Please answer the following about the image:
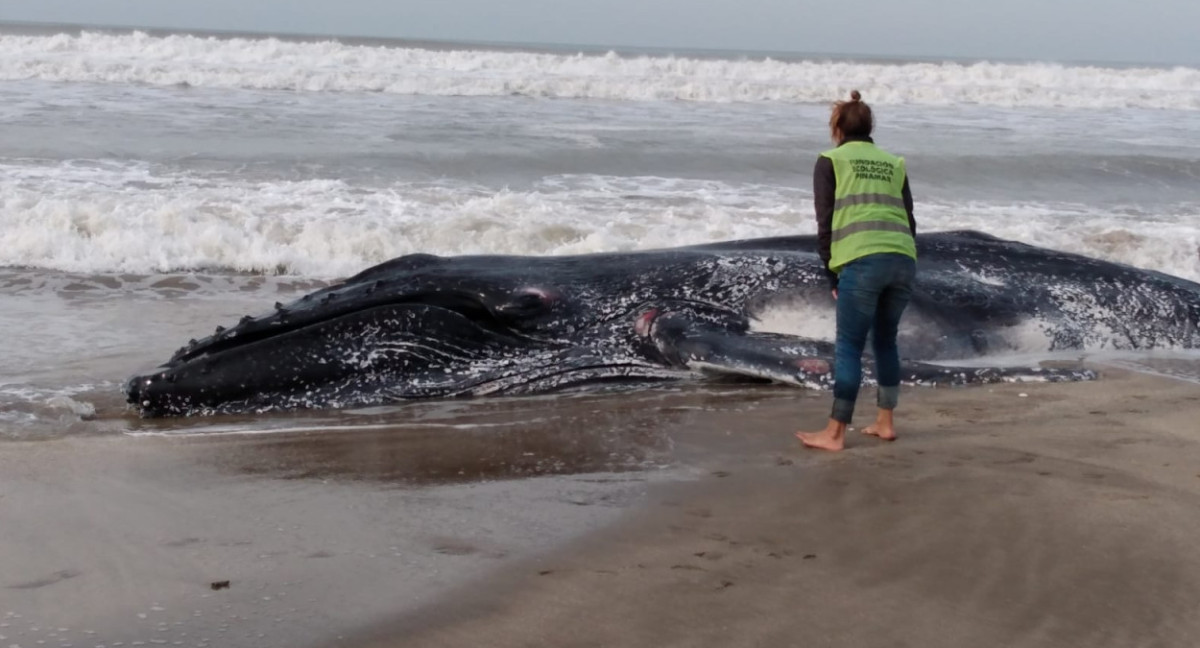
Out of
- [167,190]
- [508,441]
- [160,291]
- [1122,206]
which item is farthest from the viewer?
[1122,206]

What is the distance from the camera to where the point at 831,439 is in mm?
6320

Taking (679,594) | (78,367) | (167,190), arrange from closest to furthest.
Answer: (679,594) → (78,367) → (167,190)

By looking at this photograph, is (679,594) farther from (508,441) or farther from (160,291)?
(160,291)

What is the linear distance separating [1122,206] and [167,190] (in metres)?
13.8

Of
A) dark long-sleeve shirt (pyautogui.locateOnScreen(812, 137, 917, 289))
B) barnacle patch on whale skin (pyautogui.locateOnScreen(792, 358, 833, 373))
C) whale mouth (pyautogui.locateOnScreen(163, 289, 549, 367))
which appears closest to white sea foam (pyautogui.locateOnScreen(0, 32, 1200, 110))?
whale mouth (pyautogui.locateOnScreen(163, 289, 549, 367))

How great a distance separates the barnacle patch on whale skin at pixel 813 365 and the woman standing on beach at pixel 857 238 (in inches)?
47.2

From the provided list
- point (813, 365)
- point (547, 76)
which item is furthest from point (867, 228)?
point (547, 76)

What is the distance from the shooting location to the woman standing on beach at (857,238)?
6.25m

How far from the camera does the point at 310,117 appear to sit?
2791 cm

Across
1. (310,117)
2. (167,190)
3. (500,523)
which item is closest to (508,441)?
(500,523)

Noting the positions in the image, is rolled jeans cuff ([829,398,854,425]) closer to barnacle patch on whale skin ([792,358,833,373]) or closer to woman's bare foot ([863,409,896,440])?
woman's bare foot ([863,409,896,440])

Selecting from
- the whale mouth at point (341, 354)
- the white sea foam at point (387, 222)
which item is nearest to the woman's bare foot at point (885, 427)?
the whale mouth at point (341, 354)

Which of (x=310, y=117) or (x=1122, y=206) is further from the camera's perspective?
(x=310, y=117)

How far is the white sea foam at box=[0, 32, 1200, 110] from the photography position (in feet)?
123
